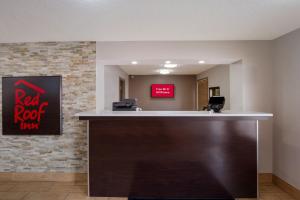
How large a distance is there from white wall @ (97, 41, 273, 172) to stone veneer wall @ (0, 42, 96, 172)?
2.49 ft

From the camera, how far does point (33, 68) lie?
11.7 ft

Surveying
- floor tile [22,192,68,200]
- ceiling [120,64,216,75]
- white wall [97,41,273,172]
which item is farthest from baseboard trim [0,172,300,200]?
ceiling [120,64,216,75]

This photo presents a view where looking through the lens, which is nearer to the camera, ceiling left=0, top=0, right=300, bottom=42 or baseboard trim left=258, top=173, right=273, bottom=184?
ceiling left=0, top=0, right=300, bottom=42

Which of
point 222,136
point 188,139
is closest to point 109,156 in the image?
point 188,139

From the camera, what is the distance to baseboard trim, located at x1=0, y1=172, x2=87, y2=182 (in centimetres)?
351

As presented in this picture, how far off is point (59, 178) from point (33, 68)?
204 centimetres

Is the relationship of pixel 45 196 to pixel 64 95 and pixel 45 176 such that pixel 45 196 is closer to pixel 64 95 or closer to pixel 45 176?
pixel 45 176

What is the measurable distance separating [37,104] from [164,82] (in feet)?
17.0

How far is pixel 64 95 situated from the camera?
11.7 feet

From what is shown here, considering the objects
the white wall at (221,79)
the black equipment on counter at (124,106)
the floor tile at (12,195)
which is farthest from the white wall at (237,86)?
the floor tile at (12,195)

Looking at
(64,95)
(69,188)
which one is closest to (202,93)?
(64,95)

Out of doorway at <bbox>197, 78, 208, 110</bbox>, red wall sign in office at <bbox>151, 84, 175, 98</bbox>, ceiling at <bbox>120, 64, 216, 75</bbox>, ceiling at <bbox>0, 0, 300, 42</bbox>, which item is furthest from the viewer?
red wall sign in office at <bbox>151, 84, 175, 98</bbox>

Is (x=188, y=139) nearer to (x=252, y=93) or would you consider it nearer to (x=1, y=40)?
(x=252, y=93)

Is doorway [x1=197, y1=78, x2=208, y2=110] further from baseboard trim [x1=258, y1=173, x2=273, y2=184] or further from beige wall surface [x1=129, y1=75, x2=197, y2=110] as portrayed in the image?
baseboard trim [x1=258, y1=173, x2=273, y2=184]
